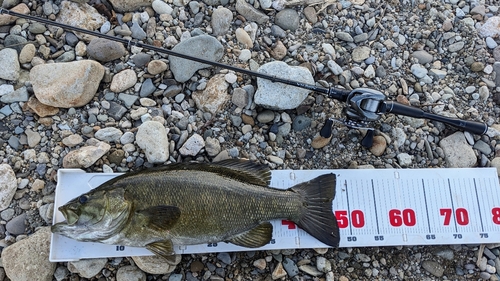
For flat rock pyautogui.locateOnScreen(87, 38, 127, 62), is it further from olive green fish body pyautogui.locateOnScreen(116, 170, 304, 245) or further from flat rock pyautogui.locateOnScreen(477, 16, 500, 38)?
flat rock pyautogui.locateOnScreen(477, 16, 500, 38)

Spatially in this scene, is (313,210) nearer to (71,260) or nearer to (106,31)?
(71,260)

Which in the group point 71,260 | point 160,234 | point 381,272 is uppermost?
point 160,234

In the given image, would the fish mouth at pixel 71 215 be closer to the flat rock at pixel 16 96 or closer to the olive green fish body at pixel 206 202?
the olive green fish body at pixel 206 202

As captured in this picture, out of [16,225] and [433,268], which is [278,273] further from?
[16,225]

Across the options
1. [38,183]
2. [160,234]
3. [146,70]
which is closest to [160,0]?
[146,70]

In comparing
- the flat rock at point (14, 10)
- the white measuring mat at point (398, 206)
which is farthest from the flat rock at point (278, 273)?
the flat rock at point (14, 10)

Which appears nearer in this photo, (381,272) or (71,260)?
(71,260)
